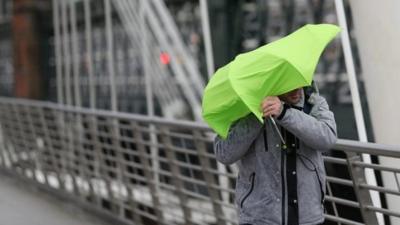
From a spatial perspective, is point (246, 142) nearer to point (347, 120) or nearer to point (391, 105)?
point (391, 105)

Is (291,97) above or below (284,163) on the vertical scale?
above

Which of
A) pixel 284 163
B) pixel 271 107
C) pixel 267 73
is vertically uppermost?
pixel 267 73

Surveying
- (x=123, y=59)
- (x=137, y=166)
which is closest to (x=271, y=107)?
(x=137, y=166)

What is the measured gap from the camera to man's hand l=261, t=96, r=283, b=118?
2969 mm

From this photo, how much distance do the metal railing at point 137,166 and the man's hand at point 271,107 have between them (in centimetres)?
85

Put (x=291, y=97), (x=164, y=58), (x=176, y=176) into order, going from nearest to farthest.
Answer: (x=291, y=97), (x=176, y=176), (x=164, y=58)

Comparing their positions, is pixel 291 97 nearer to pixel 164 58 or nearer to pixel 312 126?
pixel 312 126

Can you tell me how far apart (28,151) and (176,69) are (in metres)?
2.36

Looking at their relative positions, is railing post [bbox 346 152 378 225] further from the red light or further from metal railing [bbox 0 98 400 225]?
the red light

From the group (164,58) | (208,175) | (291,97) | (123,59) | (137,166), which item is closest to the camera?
(291,97)

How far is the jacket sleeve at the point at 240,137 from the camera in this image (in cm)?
315

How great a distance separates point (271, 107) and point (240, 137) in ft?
0.85

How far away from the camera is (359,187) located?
4.04 meters

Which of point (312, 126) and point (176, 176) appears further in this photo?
point (176, 176)
